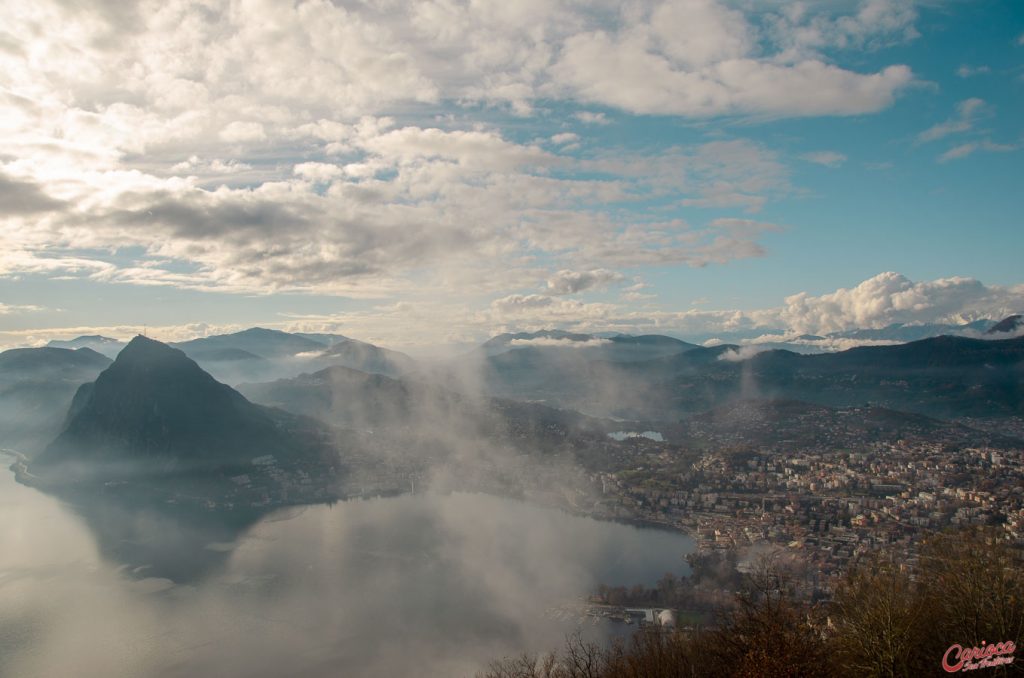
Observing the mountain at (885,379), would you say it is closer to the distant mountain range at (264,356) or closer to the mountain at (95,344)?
the distant mountain range at (264,356)

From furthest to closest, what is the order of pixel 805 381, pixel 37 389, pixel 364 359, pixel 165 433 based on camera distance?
pixel 364 359
pixel 805 381
pixel 37 389
pixel 165 433

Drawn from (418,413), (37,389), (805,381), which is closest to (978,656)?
(418,413)

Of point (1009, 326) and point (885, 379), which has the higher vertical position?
point (1009, 326)

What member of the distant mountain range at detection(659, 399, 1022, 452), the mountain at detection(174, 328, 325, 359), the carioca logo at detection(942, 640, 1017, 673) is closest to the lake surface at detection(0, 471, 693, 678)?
the carioca logo at detection(942, 640, 1017, 673)

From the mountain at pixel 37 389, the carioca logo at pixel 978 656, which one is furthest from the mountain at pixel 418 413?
the carioca logo at pixel 978 656

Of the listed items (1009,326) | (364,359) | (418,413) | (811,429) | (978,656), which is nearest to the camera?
(978,656)

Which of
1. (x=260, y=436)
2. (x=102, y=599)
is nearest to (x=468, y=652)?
(x=102, y=599)

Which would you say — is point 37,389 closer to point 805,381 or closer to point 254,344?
point 254,344
